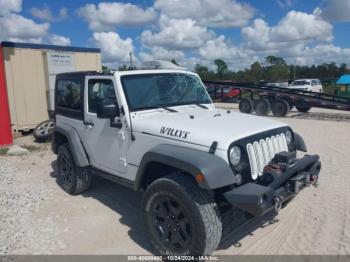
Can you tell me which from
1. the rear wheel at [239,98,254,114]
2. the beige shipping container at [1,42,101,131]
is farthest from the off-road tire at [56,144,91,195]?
the rear wheel at [239,98,254,114]

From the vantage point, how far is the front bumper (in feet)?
10.5

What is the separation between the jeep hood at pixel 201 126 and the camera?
11.9 feet

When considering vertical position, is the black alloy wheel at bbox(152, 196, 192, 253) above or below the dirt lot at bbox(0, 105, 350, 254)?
above

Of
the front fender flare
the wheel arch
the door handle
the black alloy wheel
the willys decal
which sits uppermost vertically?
the willys decal

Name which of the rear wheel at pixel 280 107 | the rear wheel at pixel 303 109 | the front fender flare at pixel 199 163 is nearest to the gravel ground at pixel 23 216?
the front fender flare at pixel 199 163

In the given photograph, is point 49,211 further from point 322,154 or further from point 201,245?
point 322,154

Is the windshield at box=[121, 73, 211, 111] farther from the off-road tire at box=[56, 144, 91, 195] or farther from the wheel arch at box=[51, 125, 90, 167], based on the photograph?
the off-road tire at box=[56, 144, 91, 195]

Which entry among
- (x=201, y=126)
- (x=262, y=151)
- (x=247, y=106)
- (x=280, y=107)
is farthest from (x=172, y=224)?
(x=247, y=106)

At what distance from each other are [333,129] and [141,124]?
986 cm

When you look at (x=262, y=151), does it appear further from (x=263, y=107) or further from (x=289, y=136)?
(x=263, y=107)

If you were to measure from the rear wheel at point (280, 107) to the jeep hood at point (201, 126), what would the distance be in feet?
39.0

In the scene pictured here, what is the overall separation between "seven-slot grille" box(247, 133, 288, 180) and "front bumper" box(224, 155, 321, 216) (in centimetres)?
22

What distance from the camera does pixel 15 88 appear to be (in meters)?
11.5

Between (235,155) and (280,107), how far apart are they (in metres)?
13.2
